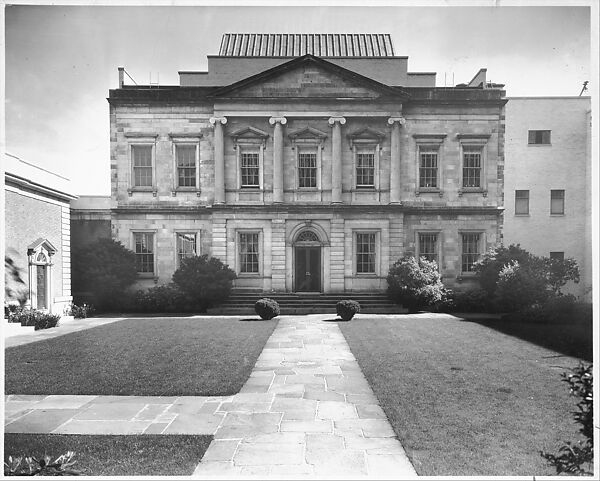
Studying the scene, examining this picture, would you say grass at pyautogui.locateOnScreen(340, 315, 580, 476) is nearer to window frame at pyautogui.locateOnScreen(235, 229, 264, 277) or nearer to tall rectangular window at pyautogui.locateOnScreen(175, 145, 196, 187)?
window frame at pyautogui.locateOnScreen(235, 229, 264, 277)

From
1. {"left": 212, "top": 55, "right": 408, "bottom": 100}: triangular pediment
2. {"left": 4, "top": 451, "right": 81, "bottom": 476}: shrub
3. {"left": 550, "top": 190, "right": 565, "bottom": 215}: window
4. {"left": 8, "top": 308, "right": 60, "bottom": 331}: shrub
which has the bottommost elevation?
{"left": 4, "top": 451, "right": 81, "bottom": 476}: shrub

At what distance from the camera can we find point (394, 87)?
7.92 m

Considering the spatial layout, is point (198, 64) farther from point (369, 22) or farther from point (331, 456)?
point (331, 456)

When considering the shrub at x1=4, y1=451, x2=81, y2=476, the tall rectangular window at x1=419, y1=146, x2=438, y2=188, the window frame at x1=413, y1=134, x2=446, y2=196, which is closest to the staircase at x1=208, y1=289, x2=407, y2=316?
the window frame at x1=413, y1=134, x2=446, y2=196

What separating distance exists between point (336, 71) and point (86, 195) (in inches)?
217

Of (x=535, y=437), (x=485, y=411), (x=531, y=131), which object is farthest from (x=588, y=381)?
(x=531, y=131)

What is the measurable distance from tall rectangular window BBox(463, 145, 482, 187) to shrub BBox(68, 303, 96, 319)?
7750mm

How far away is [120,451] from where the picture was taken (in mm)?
4598

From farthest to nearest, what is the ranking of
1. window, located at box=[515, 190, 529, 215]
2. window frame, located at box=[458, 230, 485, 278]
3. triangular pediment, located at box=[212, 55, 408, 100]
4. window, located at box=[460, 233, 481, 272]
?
1. triangular pediment, located at box=[212, 55, 408, 100]
2. window, located at box=[460, 233, 481, 272]
3. window frame, located at box=[458, 230, 485, 278]
4. window, located at box=[515, 190, 529, 215]

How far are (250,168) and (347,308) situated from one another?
375cm

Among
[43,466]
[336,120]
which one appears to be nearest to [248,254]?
[336,120]

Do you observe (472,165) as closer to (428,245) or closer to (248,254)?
(428,245)

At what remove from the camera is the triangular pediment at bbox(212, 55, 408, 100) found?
324 inches

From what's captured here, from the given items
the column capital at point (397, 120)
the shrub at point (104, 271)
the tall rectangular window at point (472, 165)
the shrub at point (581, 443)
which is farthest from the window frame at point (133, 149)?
the shrub at point (581, 443)
